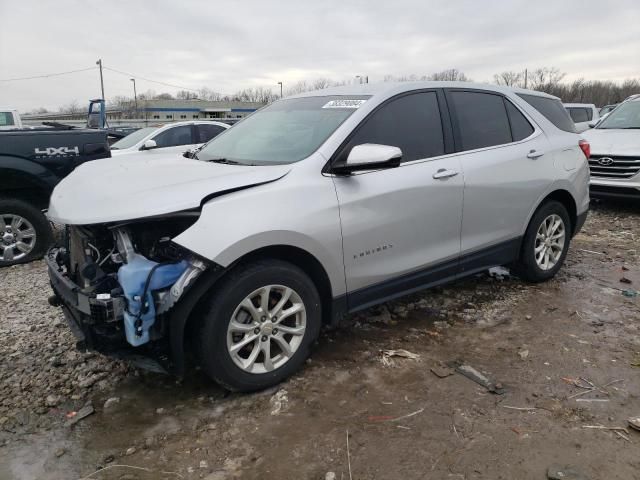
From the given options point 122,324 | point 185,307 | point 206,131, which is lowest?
point 122,324

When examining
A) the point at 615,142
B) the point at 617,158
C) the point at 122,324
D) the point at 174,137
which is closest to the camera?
the point at 122,324

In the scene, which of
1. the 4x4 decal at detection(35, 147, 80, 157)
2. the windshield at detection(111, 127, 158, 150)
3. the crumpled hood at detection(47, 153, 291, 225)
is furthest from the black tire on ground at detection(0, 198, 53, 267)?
the windshield at detection(111, 127, 158, 150)

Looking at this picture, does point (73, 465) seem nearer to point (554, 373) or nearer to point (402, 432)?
point (402, 432)

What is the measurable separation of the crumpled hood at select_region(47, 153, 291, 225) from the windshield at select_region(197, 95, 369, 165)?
0.78 feet

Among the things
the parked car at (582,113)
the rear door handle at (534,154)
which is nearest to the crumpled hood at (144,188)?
the rear door handle at (534,154)

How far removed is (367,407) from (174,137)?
312 inches

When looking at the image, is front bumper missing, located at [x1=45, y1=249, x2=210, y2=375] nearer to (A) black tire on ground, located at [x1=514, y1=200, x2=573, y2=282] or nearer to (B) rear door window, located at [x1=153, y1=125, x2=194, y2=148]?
(A) black tire on ground, located at [x1=514, y1=200, x2=573, y2=282]

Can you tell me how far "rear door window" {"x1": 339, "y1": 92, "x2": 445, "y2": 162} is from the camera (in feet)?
11.2

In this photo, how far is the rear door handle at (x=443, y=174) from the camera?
142 inches

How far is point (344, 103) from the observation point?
355 cm

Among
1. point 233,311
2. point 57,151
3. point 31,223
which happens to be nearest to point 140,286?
point 233,311

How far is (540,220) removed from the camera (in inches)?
179

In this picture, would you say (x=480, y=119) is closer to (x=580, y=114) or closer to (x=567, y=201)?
(x=567, y=201)

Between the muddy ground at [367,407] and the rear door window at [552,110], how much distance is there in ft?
5.94
